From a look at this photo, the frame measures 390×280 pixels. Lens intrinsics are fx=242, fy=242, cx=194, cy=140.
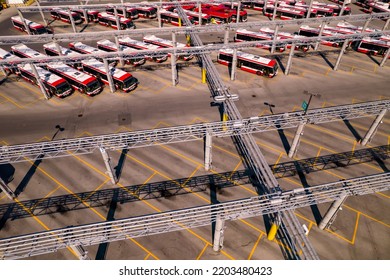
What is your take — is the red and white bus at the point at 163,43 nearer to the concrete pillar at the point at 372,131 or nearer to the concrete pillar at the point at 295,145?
the concrete pillar at the point at 295,145

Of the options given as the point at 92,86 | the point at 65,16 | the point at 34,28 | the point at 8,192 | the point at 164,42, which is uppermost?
the point at 164,42

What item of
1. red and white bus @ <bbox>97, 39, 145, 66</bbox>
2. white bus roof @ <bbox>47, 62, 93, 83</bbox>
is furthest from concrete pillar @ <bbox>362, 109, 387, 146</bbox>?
white bus roof @ <bbox>47, 62, 93, 83</bbox>

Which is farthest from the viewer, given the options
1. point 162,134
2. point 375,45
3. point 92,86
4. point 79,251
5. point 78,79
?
point 375,45

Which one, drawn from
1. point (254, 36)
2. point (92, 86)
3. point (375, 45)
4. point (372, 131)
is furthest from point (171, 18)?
point (372, 131)

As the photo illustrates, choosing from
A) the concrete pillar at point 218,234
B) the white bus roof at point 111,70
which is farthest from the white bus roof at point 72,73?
the concrete pillar at point 218,234

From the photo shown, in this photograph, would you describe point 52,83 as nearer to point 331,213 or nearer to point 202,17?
point 202,17

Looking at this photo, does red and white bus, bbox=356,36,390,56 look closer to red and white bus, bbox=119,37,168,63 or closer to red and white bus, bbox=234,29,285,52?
red and white bus, bbox=234,29,285,52
